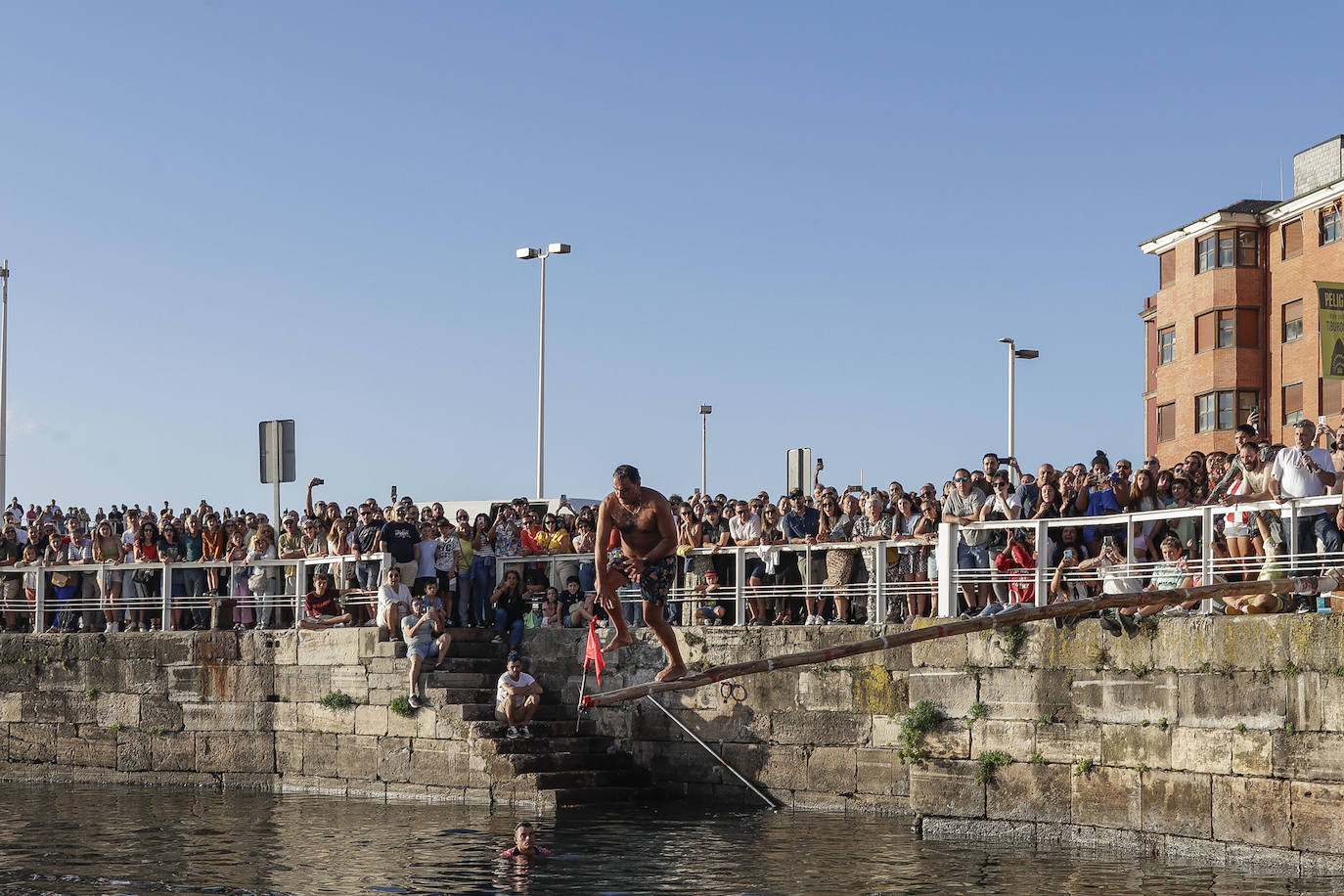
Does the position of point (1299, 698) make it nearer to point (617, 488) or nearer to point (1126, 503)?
point (1126, 503)

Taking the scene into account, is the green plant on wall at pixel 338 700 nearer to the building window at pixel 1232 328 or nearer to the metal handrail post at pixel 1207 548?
the metal handrail post at pixel 1207 548

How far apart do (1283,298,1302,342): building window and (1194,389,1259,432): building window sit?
6.98 ft

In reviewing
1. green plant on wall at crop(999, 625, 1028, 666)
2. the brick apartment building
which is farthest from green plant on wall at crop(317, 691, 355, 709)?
the brick apartment building

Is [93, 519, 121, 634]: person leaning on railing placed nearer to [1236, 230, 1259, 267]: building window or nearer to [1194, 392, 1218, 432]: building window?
[1194, 392, 1218, 432]: building window

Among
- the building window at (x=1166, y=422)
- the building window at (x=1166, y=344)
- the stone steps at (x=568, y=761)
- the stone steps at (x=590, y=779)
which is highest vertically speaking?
the building window at (x=1166, y=344)

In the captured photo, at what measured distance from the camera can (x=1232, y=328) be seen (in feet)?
163

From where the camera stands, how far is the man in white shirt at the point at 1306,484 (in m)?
14.4

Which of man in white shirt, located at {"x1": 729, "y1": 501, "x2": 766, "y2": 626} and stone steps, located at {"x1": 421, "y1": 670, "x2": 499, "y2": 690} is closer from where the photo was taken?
man in white shirt, located at {"x1": 729, "y1": 501, "x2": 766, "y2": 626}

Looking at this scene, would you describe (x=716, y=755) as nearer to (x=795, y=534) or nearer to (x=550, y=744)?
(x=550, y=744)

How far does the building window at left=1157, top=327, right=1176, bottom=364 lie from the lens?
5262 cm

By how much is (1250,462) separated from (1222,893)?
3.80m

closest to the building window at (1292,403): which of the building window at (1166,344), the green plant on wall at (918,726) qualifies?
the building window at (1166,344)

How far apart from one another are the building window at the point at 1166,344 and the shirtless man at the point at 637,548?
4291 centimetres

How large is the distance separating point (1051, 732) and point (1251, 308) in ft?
118
